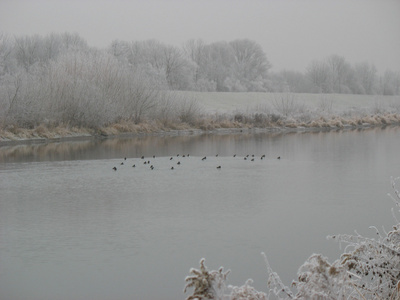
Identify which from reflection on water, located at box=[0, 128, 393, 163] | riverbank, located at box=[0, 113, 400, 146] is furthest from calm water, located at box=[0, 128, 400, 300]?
riverbank, located at box=[0, 113, 400, 146]

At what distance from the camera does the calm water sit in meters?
6.63

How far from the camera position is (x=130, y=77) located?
38.6m

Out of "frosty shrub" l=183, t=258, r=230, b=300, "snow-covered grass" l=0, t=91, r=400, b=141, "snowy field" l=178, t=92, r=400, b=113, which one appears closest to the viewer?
"frosty shrub" l=183, t=258, r=230, b=300

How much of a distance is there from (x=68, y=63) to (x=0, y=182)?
2242 centimetres

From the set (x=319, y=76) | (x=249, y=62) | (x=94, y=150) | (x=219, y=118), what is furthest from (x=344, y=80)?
(x=94, y=150)

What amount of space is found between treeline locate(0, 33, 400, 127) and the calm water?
14.2m

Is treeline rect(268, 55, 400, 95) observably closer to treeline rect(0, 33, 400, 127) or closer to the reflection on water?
treeline rect(0, 33, 400, 127)

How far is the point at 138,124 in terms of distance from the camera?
125 ft

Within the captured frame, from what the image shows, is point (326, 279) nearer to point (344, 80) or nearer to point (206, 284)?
point (206, 284)

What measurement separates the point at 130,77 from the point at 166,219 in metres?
29.9

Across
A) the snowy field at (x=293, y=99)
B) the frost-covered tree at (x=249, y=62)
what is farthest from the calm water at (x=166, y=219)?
the frost-covered tree at (x=249, y=62)

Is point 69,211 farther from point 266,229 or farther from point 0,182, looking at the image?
point 0,182

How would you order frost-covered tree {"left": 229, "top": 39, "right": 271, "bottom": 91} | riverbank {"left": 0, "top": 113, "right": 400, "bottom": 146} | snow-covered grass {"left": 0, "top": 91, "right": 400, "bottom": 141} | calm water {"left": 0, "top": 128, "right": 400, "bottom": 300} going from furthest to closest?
frost-covered tree {"left": 229, "top": 39, "right": 271, "bottom": 91}
snow-covered grass {"left": 0, "top": 91, "right": 400, "bottom": 141}
riverbank {"left": 0, "top": 113, "right": 400, "bottom": 146}
calm water {"left": 0, "top": 128, "right": 400, "bottom": 300}

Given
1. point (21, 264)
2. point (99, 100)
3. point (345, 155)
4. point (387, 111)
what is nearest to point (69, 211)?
point (21, 264)
